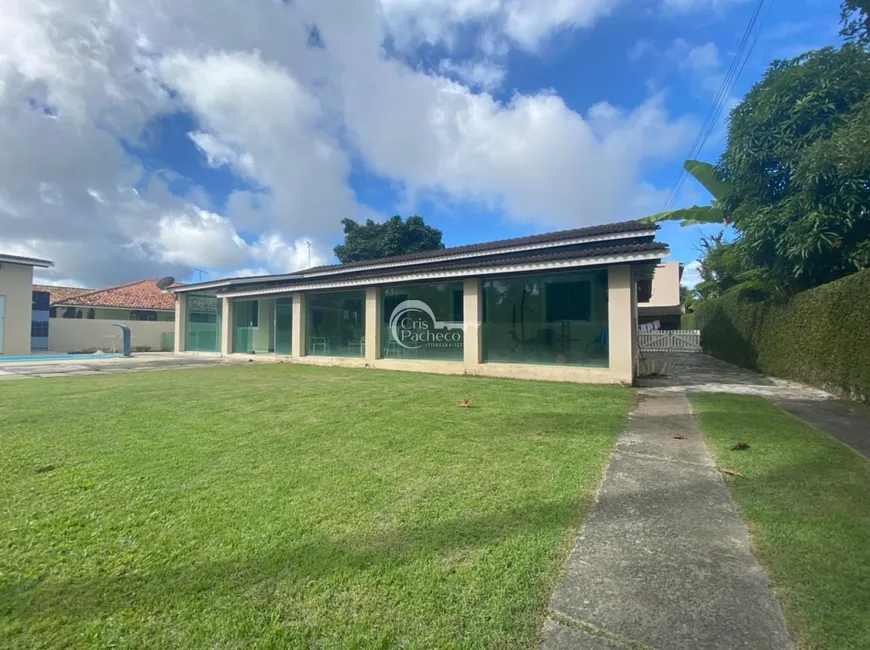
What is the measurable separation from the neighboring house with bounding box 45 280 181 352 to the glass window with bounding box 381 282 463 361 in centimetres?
1960

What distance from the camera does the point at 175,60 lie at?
12188 millimetres

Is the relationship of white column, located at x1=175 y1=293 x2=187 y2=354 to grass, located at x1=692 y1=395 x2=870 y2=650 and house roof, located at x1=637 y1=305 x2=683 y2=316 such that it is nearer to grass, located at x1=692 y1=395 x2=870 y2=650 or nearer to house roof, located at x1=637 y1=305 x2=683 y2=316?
grass, located at x1=692 y1=395 x2=870 y2=650

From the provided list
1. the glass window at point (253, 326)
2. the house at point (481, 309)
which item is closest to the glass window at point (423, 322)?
the house at point (481, 309)

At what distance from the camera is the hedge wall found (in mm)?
8016

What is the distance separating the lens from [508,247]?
14.2 metres

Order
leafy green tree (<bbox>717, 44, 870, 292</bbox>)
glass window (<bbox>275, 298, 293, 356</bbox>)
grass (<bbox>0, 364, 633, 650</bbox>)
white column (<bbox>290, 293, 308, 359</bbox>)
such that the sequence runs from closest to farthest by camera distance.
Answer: grass (<bbox>0, 364, 633, 650</bbox>) → leafy green tree (<bbox>717, 44, 870, 292</bbox>) → white column (<bbox>290, 293, 308, 359</bbox>) → glass window (<bbox>275, 298, 293, 356</bbox>)

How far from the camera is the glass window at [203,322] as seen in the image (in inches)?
836

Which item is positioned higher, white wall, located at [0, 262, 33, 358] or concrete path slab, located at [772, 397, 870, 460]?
white wall, located at [0, 262, 33, 358]

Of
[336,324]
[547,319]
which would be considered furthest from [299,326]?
[547,319]

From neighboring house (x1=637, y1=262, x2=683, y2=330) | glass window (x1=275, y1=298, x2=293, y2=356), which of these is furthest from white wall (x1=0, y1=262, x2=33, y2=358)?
neighboring house (x1=637, y1=262, x2=683, y2=330)

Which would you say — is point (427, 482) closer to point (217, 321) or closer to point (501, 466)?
point (501, 466)

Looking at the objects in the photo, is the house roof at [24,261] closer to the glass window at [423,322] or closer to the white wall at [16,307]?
the white wall at [16,307]

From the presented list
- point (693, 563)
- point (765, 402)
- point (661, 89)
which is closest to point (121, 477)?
point (693, 563)

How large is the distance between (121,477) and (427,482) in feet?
9.35
